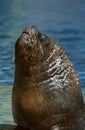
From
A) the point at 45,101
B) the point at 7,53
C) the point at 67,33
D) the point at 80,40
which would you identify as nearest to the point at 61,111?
the point at 45,101

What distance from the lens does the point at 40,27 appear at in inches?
627

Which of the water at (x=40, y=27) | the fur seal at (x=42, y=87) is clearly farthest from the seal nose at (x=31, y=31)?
the water at (x=40, y=27)

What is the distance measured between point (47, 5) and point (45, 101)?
51.4 ft

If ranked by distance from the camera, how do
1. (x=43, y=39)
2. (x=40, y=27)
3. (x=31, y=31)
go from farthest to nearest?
1. (x=40, y=27)
2. (x=43, y=39)
3. (x=31, y=31)

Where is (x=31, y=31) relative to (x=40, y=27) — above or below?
below

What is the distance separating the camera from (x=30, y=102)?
5566mm

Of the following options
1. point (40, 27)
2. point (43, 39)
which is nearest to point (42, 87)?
point (43, 39)

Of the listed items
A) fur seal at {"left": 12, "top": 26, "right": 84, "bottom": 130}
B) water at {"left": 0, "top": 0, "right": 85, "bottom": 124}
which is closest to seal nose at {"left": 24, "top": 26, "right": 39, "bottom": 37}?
fur seal at {"left": 12, "top": 26, "right": 84, "bottom": 130}

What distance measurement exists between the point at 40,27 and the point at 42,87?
1035 centimetres

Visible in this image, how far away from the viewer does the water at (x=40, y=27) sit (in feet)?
33.1

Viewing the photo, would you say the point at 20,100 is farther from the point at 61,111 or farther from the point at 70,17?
the point at 70,17

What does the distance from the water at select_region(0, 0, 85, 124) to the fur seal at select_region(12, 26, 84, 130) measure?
150 cm

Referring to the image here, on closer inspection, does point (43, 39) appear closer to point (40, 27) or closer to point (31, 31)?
point (31, 31)

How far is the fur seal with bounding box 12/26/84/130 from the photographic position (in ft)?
18.2
